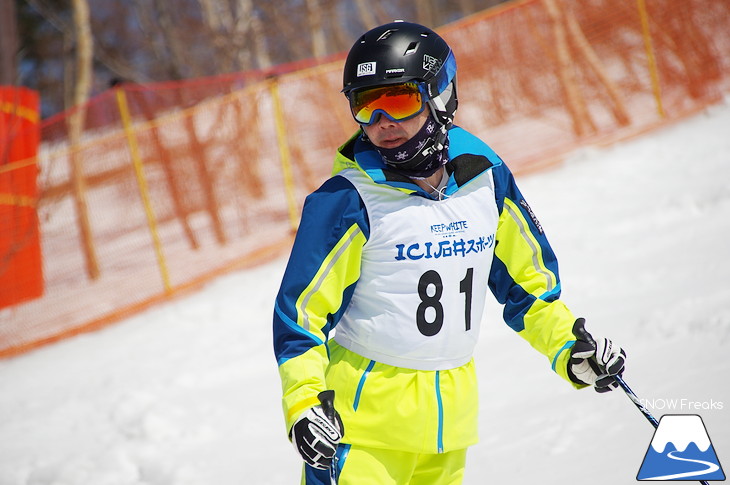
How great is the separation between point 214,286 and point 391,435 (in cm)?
625

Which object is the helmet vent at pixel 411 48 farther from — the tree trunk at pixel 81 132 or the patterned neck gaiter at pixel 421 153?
the tree trunk at pixel 81 132

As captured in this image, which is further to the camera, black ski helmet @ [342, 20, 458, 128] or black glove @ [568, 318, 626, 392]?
black glove @ [568, 318, 626, 392]

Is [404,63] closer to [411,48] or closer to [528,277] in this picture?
[411,48]

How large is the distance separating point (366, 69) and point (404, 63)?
0.12 metres

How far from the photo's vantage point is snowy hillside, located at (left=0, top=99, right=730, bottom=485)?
429cm

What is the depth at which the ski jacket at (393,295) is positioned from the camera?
237 centimetres

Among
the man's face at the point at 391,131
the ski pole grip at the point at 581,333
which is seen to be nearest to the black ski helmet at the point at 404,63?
the man's face at the point at 391,131

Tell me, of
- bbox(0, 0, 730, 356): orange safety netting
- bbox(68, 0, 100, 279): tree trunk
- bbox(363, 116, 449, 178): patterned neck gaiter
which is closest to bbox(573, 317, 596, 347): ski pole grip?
bbox(363, 116, 449, 178): patterned neck gaiter

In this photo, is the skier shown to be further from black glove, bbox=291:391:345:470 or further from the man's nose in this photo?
black glove, bbox=291:391:345:470

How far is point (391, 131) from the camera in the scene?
2508mm

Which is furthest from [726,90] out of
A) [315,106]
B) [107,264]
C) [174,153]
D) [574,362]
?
[574,362]

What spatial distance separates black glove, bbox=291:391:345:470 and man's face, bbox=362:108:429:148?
2.75ft

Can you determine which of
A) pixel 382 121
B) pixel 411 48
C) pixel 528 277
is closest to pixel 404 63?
pixel 411 48

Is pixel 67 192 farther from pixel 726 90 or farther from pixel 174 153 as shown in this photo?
pixel 726 90
